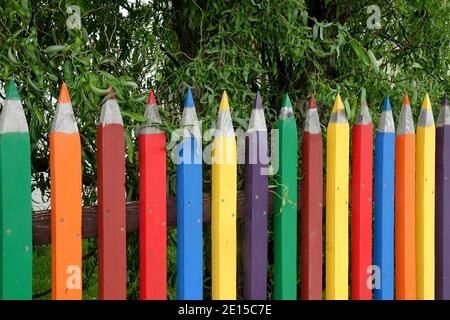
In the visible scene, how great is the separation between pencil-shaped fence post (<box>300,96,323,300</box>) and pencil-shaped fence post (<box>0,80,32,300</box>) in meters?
1.06

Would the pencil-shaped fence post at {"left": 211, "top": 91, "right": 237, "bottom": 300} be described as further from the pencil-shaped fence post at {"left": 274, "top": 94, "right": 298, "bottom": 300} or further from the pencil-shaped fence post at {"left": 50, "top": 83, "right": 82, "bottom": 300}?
the pencil-shaped fence post at {"left": 50, "top": 83, "right": 82, "bottom": 300}

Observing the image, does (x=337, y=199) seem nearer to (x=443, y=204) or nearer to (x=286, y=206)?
(x=286, y=206)

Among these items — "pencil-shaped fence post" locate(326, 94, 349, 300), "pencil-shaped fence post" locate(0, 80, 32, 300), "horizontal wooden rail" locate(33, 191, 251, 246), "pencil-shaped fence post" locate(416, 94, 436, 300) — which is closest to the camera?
"pencil-shaped fence post" locate(0, 80, 32, 300)

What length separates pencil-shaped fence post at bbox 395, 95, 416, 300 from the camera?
119 inches

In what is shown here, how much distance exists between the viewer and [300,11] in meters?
3.21

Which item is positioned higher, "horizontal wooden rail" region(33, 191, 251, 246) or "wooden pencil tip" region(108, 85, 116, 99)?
"wooden pencil tip" region(108, 85, 116, 99)

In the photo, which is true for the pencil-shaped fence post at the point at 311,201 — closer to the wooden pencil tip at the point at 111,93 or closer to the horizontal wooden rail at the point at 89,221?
the horizontal wooden rail at the point at 89,221

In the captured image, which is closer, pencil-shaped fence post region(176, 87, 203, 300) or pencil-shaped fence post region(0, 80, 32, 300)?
pencil-shaped fence post region(0, 80, 32, 300)

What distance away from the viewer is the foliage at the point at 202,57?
8.10 feet

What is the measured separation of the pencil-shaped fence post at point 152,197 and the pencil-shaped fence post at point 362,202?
86 centimetres

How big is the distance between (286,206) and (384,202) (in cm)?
49

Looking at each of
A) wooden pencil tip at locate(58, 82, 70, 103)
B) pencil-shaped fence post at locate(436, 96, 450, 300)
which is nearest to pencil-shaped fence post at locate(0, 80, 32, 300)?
wooden pencil tip at locate(58, 82, 70, 103)

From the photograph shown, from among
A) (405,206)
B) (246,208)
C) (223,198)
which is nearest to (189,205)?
(223,198)
